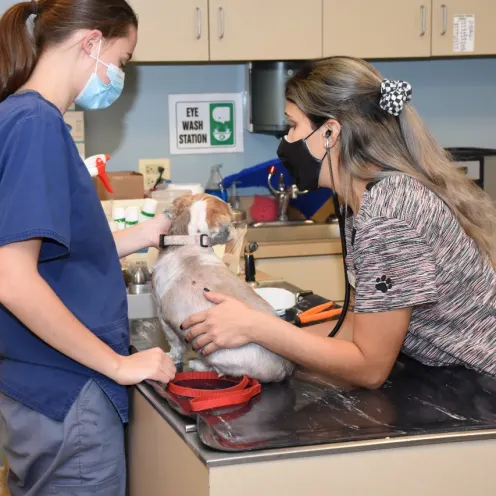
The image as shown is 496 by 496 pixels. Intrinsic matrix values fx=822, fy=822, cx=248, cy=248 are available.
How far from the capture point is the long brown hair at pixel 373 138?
1.63 meters

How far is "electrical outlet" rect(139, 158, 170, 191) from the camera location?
3811mm

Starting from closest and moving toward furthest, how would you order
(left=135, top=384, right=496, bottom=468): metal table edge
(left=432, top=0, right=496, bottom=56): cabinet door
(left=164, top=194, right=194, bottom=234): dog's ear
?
(left=135, top=384, right=496, bottom=468): metal table edge, (left=164, top=194, right=194, bottom=234): dog's ear, (left=432, top=0, right=496, bottom=56): cabinet door

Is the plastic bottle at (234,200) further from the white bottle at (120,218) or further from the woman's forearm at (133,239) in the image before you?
the woman's forearm at (133,239)

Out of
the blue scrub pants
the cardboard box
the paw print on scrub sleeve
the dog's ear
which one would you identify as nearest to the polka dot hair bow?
the paw print on scrub sleeve

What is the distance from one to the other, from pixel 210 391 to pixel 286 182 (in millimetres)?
2451

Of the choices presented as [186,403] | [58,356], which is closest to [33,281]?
[58,356]

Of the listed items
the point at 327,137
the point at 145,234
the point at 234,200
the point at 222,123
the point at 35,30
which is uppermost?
the point at 35,30

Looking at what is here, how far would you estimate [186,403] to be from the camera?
148 centimetres

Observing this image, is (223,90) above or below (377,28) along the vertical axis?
below

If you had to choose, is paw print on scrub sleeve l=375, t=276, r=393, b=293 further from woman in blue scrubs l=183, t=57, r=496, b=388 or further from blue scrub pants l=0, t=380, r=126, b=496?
blue scrub pants l=0, t=380, r=126, b=496

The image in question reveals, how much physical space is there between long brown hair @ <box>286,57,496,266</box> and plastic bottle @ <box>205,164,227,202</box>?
6.98ft

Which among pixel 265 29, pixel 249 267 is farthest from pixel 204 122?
pixel 249 267

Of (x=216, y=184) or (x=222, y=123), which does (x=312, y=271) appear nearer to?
(x=216, y=184)

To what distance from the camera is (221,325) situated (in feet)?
5.00
